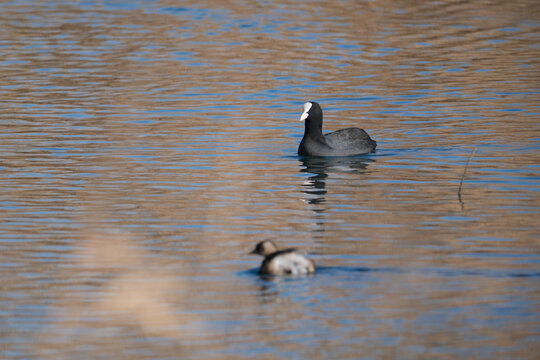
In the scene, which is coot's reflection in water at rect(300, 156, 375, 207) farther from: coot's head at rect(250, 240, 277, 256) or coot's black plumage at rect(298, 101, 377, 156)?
coot's head at rect(250, 240, 277, 256)

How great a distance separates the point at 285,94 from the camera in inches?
1088

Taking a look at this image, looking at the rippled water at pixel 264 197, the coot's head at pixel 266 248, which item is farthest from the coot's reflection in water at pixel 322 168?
the coot's head at pixel 266 248

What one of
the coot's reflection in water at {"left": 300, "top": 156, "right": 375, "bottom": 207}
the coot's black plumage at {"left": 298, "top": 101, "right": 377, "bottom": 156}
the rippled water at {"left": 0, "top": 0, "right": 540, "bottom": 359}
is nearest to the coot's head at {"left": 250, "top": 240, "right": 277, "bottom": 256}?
the rippled water at {"left": 0, "top": 0, "right": 540, "bottom": 359}

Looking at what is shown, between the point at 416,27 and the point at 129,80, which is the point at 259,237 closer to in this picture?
the point at 129,80

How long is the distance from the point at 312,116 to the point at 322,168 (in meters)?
1.29

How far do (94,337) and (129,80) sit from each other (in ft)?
66.1

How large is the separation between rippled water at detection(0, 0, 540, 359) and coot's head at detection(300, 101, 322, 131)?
788 millimetres

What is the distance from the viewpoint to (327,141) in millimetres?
20766

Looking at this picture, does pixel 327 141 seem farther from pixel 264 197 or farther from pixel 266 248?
pixel 266 248

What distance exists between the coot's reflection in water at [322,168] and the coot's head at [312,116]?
59cm

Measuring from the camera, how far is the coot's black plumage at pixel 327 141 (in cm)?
2050

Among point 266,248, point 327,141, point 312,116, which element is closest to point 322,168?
point 327,141

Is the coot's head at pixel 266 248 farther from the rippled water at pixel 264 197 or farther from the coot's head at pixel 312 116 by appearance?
the coot's head at pixel 312 116

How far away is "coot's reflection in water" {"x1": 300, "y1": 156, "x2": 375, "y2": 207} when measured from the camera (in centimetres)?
1725
